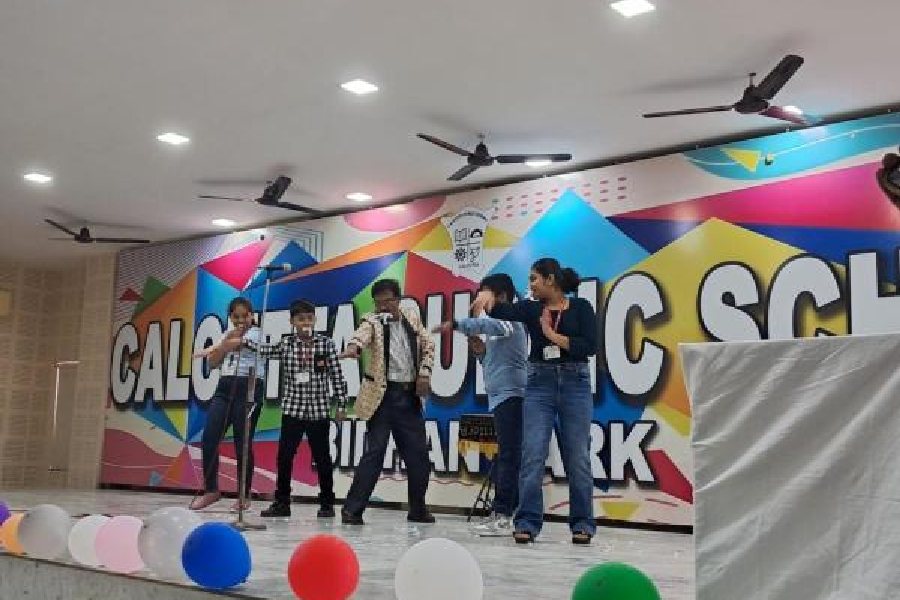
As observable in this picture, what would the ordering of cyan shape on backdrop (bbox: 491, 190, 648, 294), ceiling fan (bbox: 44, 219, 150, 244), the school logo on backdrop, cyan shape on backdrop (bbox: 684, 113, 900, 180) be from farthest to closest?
ceiling fan (bbox: 44, 219, 150, 244)
the school logo on backdrop
cyan shape on backdrop (bbox: 491, 190, 648, 294)
cyan shape on backdrop (bbox: 684, 113, 900, 180)

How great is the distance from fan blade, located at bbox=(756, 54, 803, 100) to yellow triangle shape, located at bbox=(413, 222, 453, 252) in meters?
3.58

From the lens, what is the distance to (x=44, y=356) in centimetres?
1358

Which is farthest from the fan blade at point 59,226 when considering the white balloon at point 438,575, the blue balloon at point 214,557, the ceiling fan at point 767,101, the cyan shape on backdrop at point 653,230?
the white balloon at point 438,575

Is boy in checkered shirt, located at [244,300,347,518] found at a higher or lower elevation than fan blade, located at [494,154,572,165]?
lower

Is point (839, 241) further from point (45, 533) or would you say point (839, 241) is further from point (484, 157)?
point (45, 533)

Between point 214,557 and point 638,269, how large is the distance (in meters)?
5.27

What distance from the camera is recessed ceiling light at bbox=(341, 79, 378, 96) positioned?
6.36 meters

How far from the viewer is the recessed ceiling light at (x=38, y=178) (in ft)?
29.1

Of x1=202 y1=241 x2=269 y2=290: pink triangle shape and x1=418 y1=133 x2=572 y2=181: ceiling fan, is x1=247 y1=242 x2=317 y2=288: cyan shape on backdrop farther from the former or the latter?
x1=418 y1=133 x2=572 y2=181: ceiling fan

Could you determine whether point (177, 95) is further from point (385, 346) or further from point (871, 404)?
point (871, 404)

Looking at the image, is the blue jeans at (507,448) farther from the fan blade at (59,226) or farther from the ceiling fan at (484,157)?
the fan blade at (59,226)

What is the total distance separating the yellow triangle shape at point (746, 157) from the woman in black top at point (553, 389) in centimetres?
301

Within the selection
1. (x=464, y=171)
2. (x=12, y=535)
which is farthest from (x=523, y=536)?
(x=464, y=171)

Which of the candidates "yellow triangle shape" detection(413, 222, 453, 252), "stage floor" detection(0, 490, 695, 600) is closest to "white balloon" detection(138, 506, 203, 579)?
"stage floor" detection(0, 490, 695, 600)
